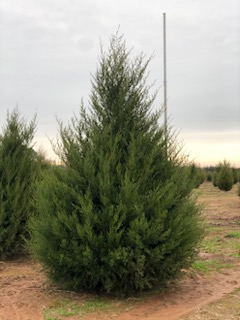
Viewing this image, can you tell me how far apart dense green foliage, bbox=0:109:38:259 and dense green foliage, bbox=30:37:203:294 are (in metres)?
2.76

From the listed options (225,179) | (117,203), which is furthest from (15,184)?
(225,179)

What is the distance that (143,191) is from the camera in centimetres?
577

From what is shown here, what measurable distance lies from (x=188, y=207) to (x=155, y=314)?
5.12 feet

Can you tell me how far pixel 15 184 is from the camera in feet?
29.3

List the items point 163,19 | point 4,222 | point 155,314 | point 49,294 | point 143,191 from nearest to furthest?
point 155,314, point 143,191, point 49,294, point 4,222, point 163,19

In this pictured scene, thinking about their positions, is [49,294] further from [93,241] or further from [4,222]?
[4,222]

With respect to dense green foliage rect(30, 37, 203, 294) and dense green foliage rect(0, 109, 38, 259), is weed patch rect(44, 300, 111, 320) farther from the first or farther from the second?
dense green foliage rect(0, 109, 38, 259)

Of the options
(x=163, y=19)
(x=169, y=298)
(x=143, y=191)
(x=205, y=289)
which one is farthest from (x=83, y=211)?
(x=163, y=19)

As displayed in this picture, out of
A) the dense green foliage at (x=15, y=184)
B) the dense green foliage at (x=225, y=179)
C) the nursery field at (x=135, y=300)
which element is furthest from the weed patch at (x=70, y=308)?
the dense green foliage at (x=225, y=179)

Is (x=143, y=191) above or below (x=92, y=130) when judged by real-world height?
below

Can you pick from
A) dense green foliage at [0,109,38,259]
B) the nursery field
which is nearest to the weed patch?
the nursery field

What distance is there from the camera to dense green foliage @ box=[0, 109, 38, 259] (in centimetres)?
881

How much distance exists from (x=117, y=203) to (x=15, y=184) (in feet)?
13.1

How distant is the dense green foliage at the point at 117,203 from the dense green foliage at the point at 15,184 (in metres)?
2.76
